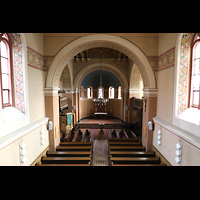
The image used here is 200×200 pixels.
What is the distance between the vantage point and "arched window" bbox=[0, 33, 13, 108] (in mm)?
4961

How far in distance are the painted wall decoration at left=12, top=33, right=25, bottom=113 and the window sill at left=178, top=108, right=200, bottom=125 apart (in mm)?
6374

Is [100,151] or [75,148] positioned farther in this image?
[100,151]

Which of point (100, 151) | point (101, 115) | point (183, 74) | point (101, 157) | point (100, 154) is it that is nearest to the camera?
point (183, 74)

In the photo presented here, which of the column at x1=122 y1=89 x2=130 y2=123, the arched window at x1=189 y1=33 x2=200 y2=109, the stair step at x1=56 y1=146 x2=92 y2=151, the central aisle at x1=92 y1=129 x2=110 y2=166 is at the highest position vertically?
the arched window at x1=189 y1=33 x2=200 y2=109

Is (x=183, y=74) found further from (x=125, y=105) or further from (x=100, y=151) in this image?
(x=125, y=105)

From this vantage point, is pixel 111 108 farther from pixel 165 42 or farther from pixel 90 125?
pixel 165 42

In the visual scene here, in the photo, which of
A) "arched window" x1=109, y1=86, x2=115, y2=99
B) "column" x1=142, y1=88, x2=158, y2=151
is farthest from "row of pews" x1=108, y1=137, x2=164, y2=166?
"arched window" x1=109, y1=86, x2=115, y2=99

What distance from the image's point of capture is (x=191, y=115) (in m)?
5.02

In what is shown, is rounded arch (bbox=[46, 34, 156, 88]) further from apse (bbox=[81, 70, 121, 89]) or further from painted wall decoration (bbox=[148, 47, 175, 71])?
apse (bbox=[81, 70, 121, 89])

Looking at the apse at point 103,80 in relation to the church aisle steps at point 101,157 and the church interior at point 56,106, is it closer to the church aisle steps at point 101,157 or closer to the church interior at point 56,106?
the church interior at point 56,106

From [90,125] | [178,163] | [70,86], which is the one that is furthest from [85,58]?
[178,163]

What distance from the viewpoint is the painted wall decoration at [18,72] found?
213 inches

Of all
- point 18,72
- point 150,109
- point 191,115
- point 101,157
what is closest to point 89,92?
point 101,157

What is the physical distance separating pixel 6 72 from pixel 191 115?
7031mm
